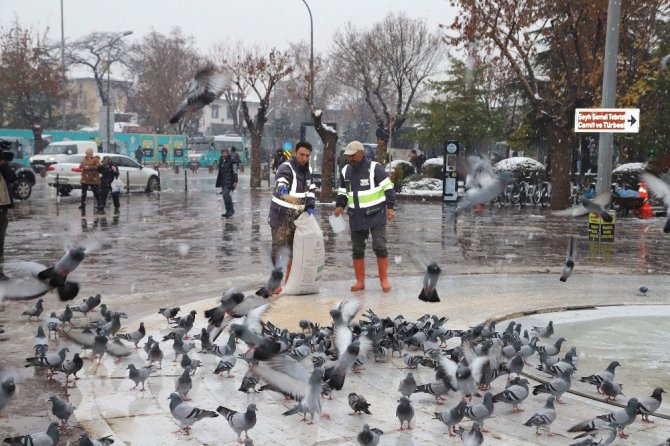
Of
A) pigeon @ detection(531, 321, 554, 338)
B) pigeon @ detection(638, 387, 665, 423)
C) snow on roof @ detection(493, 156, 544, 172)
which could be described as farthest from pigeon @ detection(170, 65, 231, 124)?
snow on roof @ detection(493, 156, 544, 172)

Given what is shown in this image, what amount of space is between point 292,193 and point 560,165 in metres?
19.7

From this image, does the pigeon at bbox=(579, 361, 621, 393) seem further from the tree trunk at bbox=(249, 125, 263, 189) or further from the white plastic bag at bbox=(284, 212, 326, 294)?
the tree trunk at bbox=(249, 125, 263, 189)

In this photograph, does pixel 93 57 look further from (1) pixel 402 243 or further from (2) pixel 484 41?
(1) pixel 402 243

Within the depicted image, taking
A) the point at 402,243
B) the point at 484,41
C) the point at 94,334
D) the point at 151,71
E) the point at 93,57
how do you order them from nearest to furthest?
the point at 94,334 → the point at 402,243 → the point at 484,41 → the point at 151,71 → the point at 93,57

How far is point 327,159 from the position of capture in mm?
30016

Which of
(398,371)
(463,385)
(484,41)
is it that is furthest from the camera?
(484,41)

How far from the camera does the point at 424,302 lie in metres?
9.67

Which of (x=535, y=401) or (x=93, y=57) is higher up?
(x=93, y=57)

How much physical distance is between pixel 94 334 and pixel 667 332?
5931 millimetres

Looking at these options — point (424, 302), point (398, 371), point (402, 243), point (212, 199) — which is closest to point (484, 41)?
point (212, 199)

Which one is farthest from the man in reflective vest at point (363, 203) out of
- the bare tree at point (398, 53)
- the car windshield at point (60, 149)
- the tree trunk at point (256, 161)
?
the bare tree at point (398, 53)

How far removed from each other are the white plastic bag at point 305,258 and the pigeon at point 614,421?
515cm

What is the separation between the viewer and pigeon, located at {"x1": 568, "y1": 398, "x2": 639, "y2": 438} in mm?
5074

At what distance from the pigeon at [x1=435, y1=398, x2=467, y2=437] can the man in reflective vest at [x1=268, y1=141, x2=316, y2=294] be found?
4.95 m
